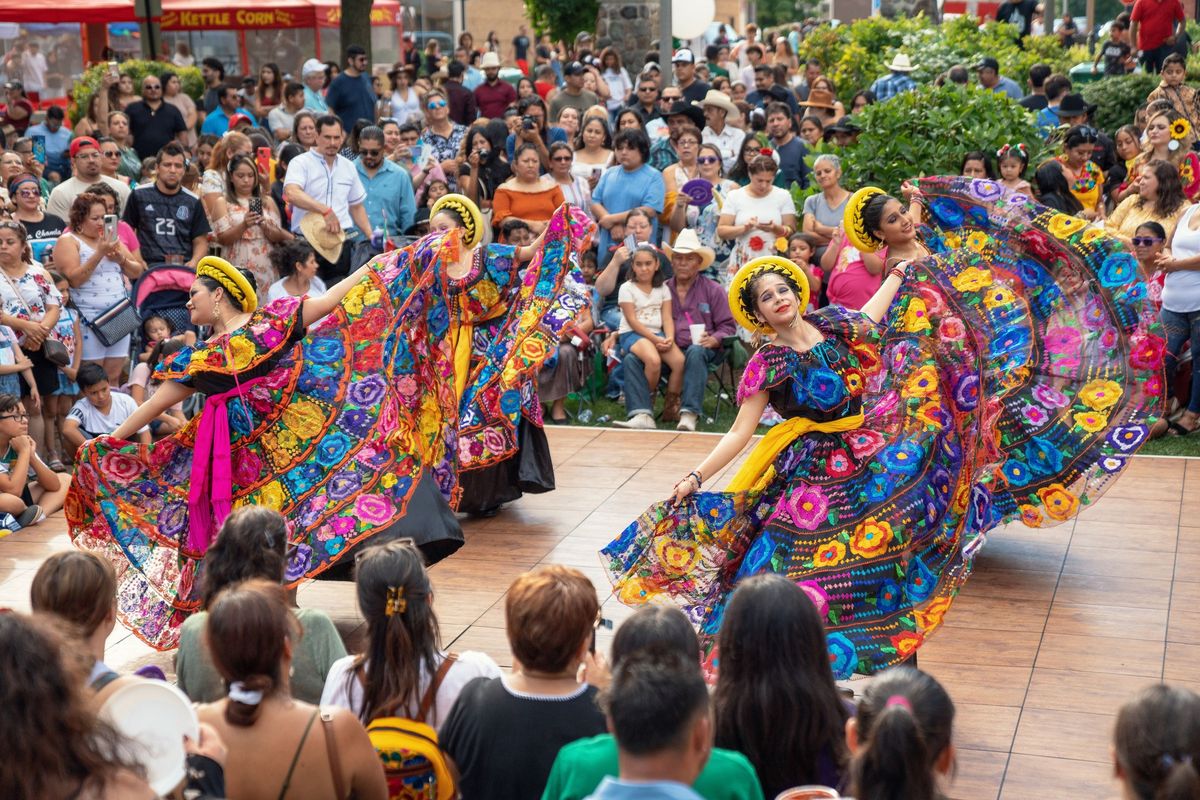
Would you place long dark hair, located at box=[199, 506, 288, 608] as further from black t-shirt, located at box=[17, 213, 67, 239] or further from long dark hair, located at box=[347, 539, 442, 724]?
black t-shirt, located at box=[17, 213, 67, 239]

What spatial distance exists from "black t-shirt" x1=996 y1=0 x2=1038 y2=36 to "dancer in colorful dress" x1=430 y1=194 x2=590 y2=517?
14.8 meters

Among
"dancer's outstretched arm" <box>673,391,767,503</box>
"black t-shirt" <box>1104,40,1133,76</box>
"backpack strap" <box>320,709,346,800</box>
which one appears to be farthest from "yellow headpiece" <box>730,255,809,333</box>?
"black t-shirt" <box>1104,40,1133,76</box>

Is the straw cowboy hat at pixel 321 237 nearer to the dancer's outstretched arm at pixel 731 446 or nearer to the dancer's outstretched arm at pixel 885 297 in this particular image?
the dancer's outstretched arm at pixel 885 297

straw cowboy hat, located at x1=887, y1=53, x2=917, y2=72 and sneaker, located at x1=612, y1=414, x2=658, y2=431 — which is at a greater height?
straw cowboy hat, located at x1=887, y1=53, x2=917, y2=72

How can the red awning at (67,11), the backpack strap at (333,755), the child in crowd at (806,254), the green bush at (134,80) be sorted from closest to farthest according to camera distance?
the backpack strap at (333,755) → the child in crowd at (806,254) → the green bush at (134,80) → the red awning at (67,11)

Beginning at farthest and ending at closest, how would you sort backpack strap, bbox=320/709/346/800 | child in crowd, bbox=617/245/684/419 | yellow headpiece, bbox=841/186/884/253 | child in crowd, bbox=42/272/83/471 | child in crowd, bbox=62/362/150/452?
child in crowd, bbox=617/245/684/419 < child in crowd, bbox=42/272/83/471 < child in crowd, bbox=62/362/150/452 < yellow headpiece, bbox=841/186/884/253 < backpack strap, bbox=320/709/346/800

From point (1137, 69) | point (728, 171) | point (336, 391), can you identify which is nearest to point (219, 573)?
point (336, 391)

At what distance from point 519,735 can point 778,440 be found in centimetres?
229

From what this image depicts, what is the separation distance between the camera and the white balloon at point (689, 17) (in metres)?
16.6

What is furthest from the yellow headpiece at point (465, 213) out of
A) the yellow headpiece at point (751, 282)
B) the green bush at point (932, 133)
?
the green bush at point (932, 133)

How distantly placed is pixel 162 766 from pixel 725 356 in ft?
24.5

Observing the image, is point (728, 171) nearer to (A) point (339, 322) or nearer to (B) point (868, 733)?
(A) point (339, 322)

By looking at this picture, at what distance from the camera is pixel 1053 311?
268 inches

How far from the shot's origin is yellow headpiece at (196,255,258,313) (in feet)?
19.8
